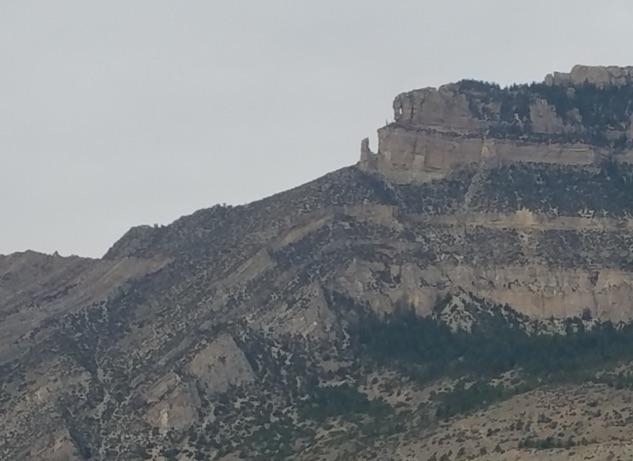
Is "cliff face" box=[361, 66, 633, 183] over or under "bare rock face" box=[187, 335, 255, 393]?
over

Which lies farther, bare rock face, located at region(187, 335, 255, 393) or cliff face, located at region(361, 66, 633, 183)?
cliff face, located at region(361, 66, 633, 183)

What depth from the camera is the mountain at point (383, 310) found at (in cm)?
13288

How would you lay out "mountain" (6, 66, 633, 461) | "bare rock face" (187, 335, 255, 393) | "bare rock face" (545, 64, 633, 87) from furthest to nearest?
"bare rock face" (545, 64, 633, 87) → "bare rock face" (187, 335, 255, 393) → "mountain" (6, 66, 633, 461)

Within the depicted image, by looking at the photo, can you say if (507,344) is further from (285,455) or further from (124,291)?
(124,291)

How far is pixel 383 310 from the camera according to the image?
15050 cm

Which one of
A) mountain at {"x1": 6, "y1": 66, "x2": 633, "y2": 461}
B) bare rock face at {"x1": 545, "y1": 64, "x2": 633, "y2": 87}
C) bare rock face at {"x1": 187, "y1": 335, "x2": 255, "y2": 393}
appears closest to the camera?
mountain at {"x1": 6, "y1": 66, "x2": 633, "y2": 461}

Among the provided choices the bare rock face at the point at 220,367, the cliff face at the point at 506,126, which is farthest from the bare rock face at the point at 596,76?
the bare rock face at the point at 220,367

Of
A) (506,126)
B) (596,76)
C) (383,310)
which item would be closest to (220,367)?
(383,310)

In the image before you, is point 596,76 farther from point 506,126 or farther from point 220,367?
point 220,367

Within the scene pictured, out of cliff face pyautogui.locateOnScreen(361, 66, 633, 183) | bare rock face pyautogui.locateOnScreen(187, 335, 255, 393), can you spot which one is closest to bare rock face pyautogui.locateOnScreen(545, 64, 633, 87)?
cliff face pyautogui.locateOnScreen(361, 66, 633, 183)

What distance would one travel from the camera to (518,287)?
150625mm

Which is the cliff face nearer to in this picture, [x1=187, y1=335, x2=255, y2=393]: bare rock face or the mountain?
the mountain

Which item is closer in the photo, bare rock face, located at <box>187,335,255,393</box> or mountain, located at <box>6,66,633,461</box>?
mountain, located at <box>6,66,633,461</box>

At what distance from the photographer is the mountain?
133 m
